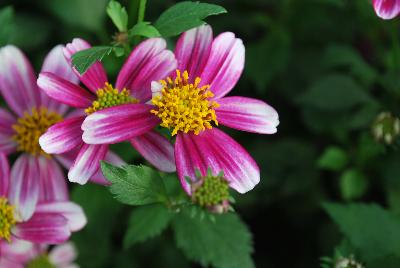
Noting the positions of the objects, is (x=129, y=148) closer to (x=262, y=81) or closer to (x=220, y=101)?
(x=220, y=101)

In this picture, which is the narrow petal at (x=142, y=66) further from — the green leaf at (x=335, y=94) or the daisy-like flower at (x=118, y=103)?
the green leaf at (x=335, y=94)

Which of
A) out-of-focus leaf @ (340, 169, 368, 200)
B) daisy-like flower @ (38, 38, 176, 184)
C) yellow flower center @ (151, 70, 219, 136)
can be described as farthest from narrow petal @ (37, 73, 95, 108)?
out-of-focus leaf @ (340, 169, 368, 200)

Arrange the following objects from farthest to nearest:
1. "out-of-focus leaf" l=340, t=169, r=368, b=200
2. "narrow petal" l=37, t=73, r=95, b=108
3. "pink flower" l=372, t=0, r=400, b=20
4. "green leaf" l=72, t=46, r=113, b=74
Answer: "out-of-focus leaf" l=340, t=169, r=368, b=200, "pink flower" l=372, t=0, r=400, b=20, "narrow petal" l=37, t=73, r=95, b=108, "green leaf" l=72, t=46, r=113, b=74

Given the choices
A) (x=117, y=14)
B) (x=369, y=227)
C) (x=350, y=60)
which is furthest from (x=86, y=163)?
(x=350, y=60)

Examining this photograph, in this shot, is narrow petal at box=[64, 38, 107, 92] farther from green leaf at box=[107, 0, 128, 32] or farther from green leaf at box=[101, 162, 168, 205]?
green leaf at box=[101, 162, 168, 205]

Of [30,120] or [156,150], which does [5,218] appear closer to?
[30,120]
